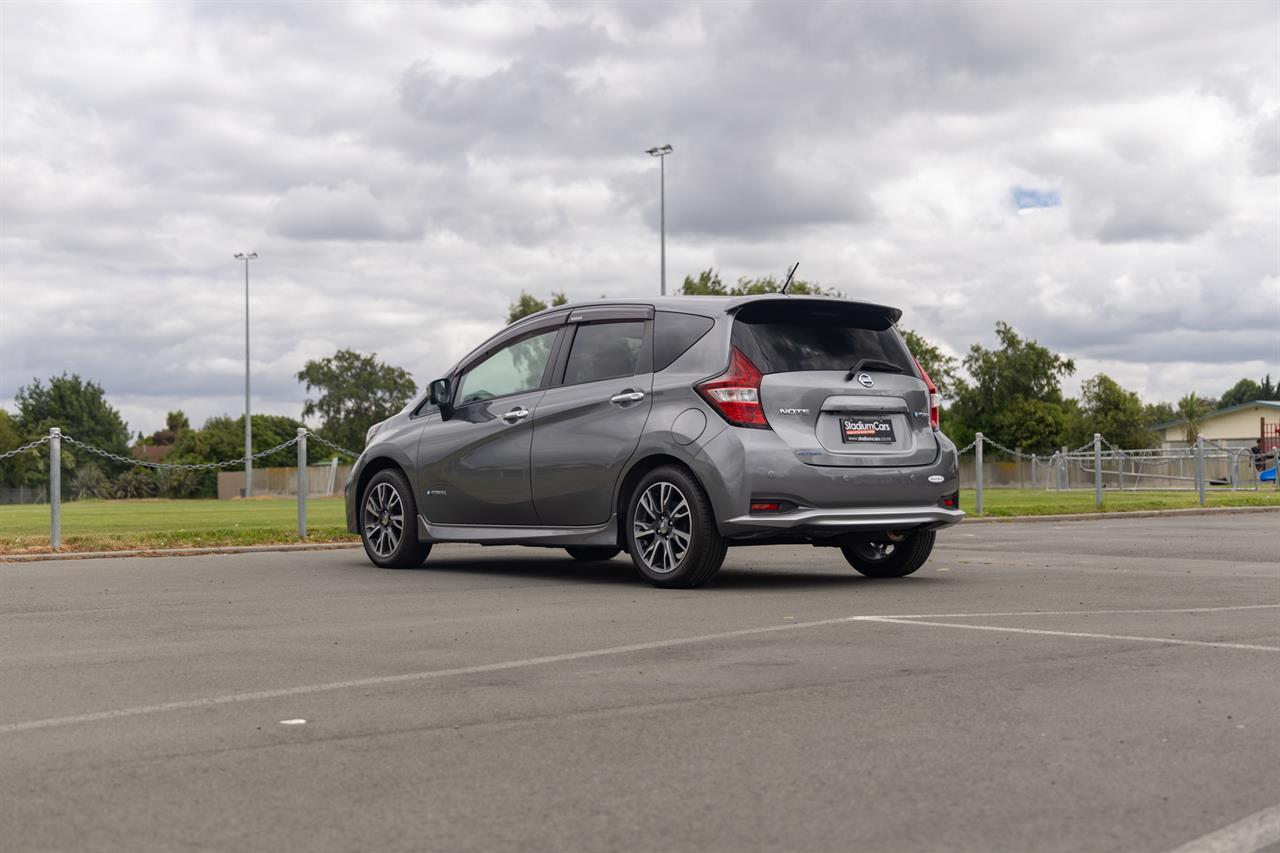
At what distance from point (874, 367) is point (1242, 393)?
179 meters

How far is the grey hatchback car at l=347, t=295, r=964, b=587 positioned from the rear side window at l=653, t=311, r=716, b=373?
17 millimetres

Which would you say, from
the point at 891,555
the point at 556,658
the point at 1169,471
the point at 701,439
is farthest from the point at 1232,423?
the point at 556,658

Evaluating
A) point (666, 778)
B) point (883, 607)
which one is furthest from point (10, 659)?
point (883, 607)

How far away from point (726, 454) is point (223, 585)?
376 centimetres

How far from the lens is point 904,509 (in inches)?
424

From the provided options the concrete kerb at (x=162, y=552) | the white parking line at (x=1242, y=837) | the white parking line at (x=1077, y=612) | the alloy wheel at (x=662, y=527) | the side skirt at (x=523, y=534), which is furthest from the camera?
the concrete kerb at (x=162, y=552)

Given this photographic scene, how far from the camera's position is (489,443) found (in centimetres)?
1211

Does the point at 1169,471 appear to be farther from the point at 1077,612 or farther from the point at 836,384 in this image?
the point at 1077,612

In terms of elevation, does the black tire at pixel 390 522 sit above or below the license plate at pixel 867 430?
below

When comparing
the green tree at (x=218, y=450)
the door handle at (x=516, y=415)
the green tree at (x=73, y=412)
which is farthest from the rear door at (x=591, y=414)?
the green tree at (x=73, y=412)

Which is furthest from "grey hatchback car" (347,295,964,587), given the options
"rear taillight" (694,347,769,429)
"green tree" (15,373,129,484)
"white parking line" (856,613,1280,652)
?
"green tree" (15,373,129,484)

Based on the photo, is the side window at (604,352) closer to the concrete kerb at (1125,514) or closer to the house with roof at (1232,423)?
the concrete kerb at (1125,514)

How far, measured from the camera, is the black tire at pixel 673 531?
1037 centimetres

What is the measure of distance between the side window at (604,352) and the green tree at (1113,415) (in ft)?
237
